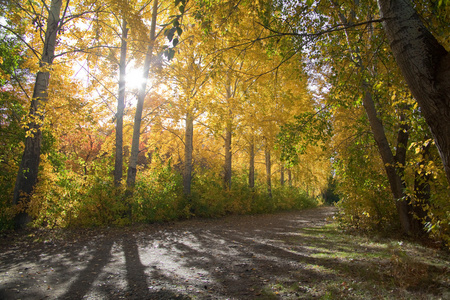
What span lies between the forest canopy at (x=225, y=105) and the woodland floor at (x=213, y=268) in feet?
2.95

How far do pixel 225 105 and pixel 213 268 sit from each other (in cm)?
833

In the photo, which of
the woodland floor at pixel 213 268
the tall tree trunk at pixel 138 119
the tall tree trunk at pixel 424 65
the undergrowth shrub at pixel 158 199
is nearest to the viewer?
the tall tree trunk at pixel 424 65

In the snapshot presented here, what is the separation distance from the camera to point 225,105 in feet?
38.6

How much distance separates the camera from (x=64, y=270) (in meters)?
4.21

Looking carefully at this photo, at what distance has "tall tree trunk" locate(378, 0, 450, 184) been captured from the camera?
2145 mm

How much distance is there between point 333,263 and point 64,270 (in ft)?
15.0

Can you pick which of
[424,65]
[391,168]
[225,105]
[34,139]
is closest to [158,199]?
[34,139]

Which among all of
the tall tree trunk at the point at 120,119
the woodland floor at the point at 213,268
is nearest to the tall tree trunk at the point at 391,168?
the woodland floor at the point at 213,268

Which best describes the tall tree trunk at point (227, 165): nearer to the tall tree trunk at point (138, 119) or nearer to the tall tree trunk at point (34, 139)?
the tall tree trunk at point (138, 119)

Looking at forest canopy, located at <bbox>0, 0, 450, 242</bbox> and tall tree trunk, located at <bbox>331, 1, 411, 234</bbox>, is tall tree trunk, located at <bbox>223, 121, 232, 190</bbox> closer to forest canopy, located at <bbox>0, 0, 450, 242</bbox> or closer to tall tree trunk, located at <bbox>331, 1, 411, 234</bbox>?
forest canopy, located at <bbox>0, 0, 450, 242</bbox>

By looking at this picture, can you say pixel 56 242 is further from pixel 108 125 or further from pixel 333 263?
pixel 108 125

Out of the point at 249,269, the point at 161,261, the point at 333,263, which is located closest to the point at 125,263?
the point at 161,261

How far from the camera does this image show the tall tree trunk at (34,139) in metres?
7.27

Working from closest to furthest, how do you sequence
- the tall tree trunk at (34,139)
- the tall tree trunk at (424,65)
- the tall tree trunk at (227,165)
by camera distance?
1. the tall tree trunk at (424,65)
2. the tall tree trunk at (34,139)
3. the tall tree trunk at (227,165)
